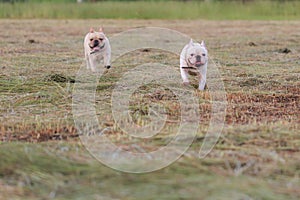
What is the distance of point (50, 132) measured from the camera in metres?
4.58

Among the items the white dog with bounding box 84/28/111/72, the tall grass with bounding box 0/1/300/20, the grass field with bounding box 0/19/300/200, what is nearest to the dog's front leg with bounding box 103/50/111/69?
the white dog with bounding box 84/28/111/72

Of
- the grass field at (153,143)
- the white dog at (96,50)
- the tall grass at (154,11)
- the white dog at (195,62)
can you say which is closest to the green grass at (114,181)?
the grass field at (153,143)

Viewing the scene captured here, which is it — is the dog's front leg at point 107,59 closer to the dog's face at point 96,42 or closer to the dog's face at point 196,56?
the dog's face at point 96,42

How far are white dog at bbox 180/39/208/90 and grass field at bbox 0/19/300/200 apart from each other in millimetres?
290

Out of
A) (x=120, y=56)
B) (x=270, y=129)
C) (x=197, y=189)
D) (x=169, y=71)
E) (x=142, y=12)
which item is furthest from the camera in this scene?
(x=142, y=12)

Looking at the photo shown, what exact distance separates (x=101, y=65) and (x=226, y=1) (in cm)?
1590

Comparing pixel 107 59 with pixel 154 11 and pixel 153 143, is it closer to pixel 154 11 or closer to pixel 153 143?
pixel 153 143

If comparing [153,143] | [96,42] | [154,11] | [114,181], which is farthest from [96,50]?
[154,11]

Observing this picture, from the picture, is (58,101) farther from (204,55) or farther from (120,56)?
(120,56)

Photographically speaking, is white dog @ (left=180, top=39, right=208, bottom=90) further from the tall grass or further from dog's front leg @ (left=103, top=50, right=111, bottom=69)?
the tall grass

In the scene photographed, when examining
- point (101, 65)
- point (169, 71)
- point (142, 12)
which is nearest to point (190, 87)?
point (169, 71)

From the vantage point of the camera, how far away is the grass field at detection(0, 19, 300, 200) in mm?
3305

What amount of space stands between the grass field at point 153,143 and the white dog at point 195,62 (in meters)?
0.29

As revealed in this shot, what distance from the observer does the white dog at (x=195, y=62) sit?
6.84m
